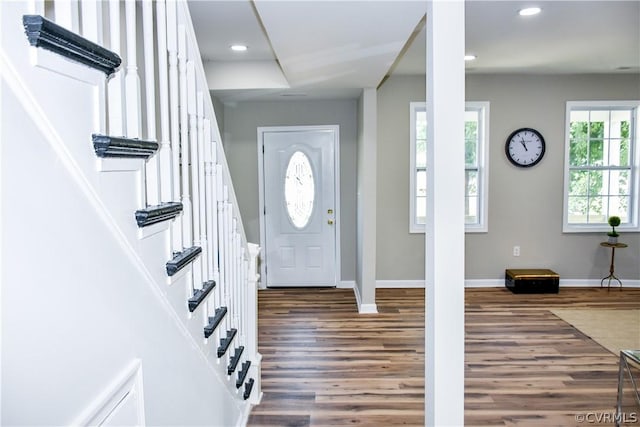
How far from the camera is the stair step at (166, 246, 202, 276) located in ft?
4.16

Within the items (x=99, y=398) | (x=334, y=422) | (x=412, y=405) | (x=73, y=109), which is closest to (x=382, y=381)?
(x=412, y=405)

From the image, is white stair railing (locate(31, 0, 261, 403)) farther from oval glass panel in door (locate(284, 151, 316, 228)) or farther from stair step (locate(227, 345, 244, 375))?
oval glass panel in door (locate(284, 151, 316, 228))

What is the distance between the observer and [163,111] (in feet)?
4.33

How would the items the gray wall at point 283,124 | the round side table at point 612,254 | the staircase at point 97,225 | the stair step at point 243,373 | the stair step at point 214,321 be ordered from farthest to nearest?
1. the gray wall at point 283,124
2. the round side table at point 612,254
3. the stair step at point 243,373
4. the stair step at point 214,321
5. the staircase at point 97,225

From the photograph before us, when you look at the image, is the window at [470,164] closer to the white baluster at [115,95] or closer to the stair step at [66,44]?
the white baluster at [115,95]

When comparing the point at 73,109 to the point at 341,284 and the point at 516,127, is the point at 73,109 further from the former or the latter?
the point at 516,127

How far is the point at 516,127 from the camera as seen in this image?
5.48 m

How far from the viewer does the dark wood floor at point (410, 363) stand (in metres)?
2.78

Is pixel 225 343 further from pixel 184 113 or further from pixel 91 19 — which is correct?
pixel 91 19

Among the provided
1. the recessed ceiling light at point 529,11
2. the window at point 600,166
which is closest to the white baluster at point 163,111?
the recessed ceiling light at point 529,11

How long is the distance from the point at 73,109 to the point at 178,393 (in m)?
0.95

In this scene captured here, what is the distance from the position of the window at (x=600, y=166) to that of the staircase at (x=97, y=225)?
529 centimetres

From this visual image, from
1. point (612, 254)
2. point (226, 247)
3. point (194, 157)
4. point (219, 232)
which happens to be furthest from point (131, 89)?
point (612, 254)

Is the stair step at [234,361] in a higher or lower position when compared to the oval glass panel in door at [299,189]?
lower
